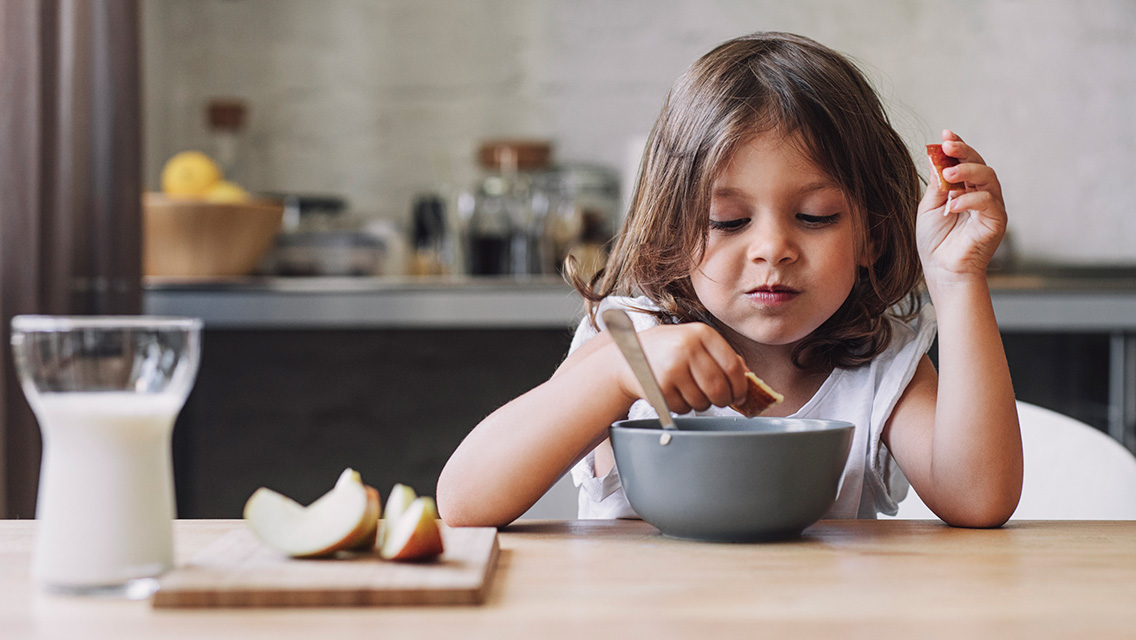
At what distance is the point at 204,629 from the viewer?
1.73 ft

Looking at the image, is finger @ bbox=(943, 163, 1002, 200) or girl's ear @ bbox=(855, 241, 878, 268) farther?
girl's ear @ bbox=(855, 241, 878, 268)

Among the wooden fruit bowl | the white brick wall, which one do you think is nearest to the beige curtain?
the wooden fruit bowl

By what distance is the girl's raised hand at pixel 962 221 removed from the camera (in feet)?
2.92

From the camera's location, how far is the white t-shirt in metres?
1.07

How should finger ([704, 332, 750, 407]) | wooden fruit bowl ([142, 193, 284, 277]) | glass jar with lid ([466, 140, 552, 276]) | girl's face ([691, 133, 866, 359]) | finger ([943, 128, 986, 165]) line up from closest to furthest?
finger ([704, 332, 750, 407]) → finger ([943, 128, 986, 165]) → girl's face ([691, 133, 866, 359]) → wooden fruit bowl ([142, 193, 284, 277]) → glass jar with lid ([466, 140, 552, 276])

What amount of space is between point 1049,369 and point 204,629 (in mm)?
2514

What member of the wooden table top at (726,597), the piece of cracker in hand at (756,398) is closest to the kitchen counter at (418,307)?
the piece of cracker in hand at (756,398)

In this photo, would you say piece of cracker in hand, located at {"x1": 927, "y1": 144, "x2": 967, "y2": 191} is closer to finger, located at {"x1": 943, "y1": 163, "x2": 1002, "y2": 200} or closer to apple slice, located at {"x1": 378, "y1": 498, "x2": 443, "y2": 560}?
finger, located at {"x1": 943, "y1": 163, "x2": 1002, "y2": 200}

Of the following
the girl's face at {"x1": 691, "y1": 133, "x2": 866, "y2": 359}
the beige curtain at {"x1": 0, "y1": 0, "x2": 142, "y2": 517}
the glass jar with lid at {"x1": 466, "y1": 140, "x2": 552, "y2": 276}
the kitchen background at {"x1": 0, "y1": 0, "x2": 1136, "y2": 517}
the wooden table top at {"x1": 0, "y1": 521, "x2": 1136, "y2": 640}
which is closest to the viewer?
the wooden table top at {"x1": 0, "y1": 521, "x2": 1136, "y2": 640}

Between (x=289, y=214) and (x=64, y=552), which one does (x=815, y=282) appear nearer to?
(x=64, y=552)

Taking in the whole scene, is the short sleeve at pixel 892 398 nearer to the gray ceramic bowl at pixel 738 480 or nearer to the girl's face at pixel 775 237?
the girl's face at pixel 775 237

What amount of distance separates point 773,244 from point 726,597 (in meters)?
0.45

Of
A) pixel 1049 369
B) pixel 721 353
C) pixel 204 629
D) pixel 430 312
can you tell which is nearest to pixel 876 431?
pixel 721 353

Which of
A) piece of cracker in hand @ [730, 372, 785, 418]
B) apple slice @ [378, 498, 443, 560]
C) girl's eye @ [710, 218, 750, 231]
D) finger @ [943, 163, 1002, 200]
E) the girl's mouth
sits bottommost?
apple slice @ [378, 498, 443, 560]
